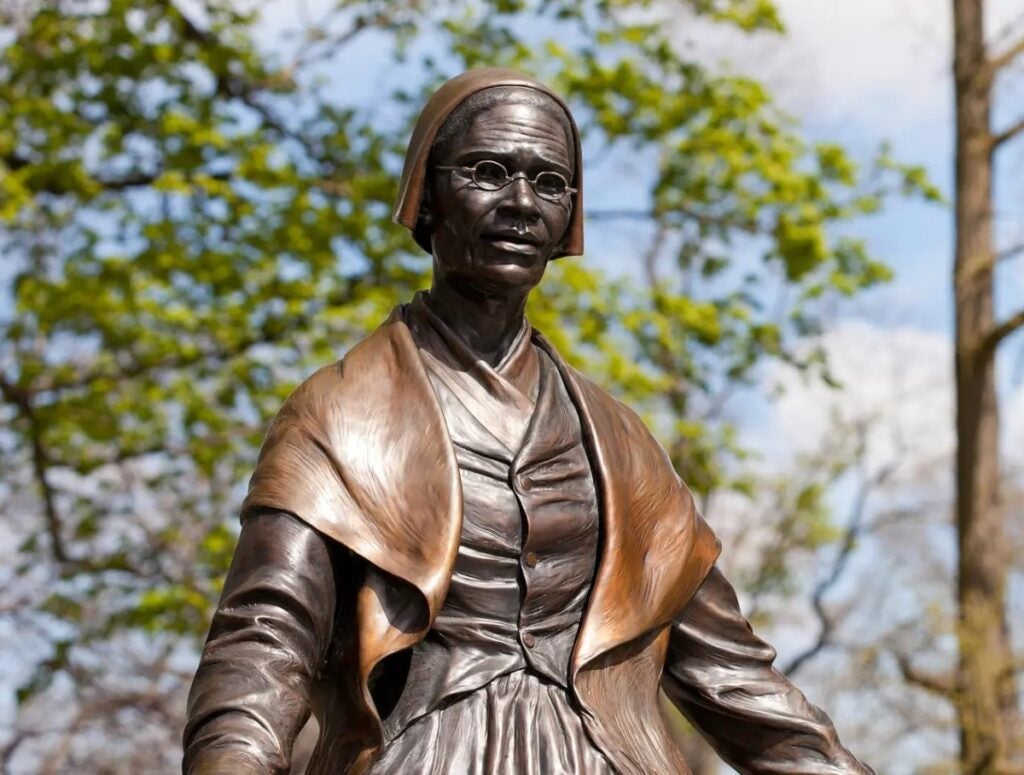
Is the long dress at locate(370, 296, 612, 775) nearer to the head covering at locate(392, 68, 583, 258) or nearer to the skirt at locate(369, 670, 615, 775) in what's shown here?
the skirt at locate(369, 670, 615, 775)

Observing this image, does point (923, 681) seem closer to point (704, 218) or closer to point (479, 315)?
point (704, 218)

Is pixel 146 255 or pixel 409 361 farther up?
pixel 146 255

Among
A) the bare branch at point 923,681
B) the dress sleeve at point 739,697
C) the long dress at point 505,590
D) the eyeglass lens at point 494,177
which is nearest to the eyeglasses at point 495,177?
the eyeglass lens at point 494,177

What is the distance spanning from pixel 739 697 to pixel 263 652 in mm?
1095

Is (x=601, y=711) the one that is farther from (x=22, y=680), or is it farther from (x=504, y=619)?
(x=22, y=680)

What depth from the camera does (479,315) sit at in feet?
13.9

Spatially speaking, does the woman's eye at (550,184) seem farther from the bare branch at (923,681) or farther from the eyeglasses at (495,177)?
the bare branch at (923,681)

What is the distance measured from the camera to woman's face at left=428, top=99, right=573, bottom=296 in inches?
161

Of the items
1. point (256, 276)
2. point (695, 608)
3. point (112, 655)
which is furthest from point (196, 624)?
point (695, 608)

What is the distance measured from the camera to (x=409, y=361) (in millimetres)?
4125

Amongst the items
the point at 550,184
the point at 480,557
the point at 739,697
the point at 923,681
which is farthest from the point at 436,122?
the point at 923,681

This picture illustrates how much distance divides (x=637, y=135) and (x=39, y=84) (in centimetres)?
446

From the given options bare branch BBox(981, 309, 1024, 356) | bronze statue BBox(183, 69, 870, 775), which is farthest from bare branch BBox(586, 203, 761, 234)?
bronze statue BBox(183, 69, 870, 775)

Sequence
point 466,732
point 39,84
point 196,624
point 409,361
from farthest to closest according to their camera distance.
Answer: point 39,84, point 196,624, point 409,361, point 466,732
